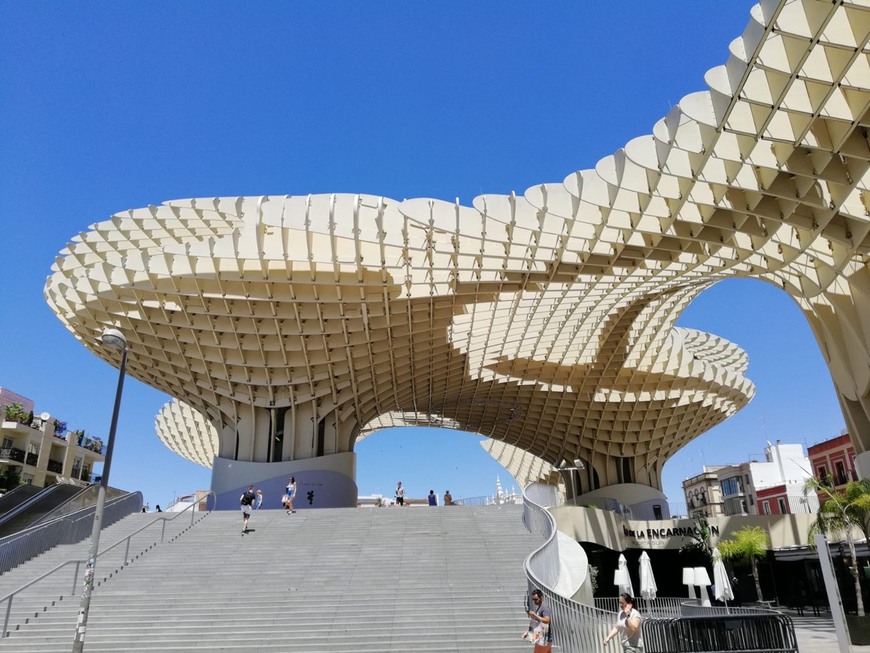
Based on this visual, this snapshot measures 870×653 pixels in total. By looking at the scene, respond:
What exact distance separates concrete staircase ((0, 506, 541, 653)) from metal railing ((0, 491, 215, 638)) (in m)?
0.39

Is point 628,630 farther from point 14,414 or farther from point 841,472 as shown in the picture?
point 841,472

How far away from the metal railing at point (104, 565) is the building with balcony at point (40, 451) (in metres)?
26.6

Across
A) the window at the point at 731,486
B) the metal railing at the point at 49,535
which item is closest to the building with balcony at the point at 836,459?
the window at the point at 731,486

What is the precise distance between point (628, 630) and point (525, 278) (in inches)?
803

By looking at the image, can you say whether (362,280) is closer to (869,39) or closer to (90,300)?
(90,300)

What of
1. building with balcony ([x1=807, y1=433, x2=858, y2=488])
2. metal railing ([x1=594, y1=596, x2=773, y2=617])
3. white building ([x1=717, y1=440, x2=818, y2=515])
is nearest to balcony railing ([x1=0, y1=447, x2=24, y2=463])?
metal railing ([x1=594, y1=596, x2=773, y2=617])

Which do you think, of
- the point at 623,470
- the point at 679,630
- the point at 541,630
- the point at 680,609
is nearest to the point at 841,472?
the point at 623,470

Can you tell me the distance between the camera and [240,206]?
86.1 ft

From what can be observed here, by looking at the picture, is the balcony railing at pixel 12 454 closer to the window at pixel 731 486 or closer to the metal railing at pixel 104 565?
the metal railing at pixel 104 565

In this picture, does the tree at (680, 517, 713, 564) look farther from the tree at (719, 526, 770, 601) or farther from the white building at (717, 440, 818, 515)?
the white building at (717, 440, 818, 515)

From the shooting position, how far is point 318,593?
52.4 ft

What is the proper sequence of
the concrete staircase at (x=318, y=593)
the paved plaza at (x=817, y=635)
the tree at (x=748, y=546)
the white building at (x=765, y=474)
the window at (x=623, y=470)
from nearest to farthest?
the concrete staircase at (x=318, y=593) < the paved plaza at (x=817, y=635) < the tree at (x=748, y=546) < the window at (x=623, y=470) < the white building at (x=765, y=474)

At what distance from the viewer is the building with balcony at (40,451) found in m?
47.1

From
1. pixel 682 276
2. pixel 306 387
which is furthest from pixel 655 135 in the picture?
pixel 306 387
